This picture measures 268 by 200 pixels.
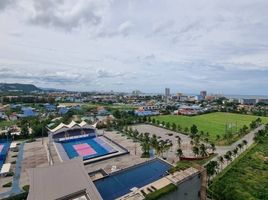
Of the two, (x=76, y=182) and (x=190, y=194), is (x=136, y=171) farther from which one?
(x=76, y=182)

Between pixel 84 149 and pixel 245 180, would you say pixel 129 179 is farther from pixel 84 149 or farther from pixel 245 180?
pixel 84 149

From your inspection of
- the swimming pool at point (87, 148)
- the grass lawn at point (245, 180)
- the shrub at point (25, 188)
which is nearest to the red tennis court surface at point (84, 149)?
the swimming pool at point (87, 148)

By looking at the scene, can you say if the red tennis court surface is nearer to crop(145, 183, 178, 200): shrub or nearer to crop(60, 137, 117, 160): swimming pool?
crop(60, 137, 117, 160): swimming pool

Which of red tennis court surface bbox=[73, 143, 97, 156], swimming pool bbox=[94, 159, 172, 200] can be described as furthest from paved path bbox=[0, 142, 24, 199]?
swimming pool bbox=[94, 159, 172, 200]

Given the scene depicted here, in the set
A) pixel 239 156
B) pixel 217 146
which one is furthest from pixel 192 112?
pixel 239 156

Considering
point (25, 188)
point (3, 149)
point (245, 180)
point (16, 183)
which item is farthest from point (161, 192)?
point (3, 149)

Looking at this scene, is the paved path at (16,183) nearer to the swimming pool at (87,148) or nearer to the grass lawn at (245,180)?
the swimming pool at (87,148)
